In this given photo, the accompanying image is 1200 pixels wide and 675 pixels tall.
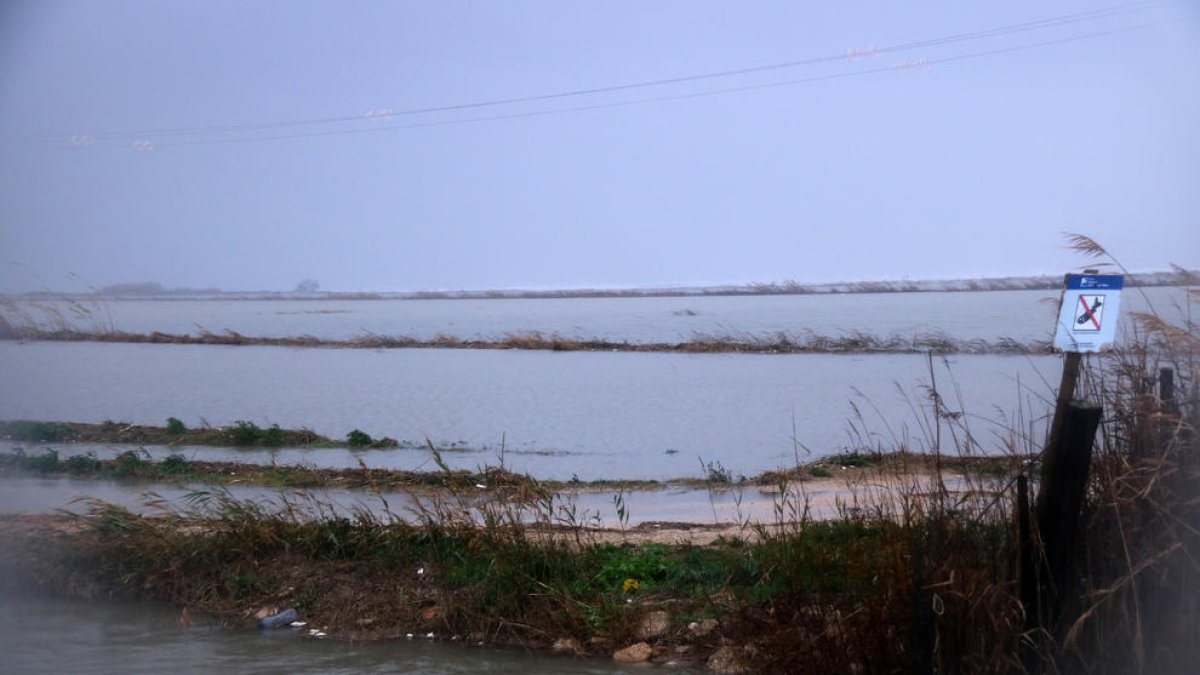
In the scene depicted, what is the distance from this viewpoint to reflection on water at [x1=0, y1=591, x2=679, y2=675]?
9.24 m

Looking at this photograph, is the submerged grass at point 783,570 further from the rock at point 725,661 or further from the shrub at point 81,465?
the shrub at point 81,465

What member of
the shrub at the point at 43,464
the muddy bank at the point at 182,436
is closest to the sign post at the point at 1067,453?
the shrub at the point at 43,464

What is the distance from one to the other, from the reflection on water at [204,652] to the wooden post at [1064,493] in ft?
12.1

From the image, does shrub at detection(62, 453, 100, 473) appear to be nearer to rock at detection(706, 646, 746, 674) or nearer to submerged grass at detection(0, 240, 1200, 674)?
submerged grass at detection(0, 240, 1200, 674)

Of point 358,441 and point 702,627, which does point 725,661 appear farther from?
point 358,441

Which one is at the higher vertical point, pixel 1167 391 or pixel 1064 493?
pixel 1167 391

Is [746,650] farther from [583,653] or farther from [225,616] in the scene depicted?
[225,616]

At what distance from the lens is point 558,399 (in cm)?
3111

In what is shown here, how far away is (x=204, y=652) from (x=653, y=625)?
12.9 feet

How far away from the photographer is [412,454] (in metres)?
20.9

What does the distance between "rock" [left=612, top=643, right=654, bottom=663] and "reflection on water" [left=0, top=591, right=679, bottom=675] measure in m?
0.11

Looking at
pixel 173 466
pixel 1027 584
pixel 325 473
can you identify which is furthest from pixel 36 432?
pixel 1027 584

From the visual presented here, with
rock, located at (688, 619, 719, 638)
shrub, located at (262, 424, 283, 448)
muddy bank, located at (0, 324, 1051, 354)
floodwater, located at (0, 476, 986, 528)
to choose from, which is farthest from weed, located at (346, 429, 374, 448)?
muddy bank, located at (0, 324, 1051, 354)

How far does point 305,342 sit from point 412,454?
125 feet
